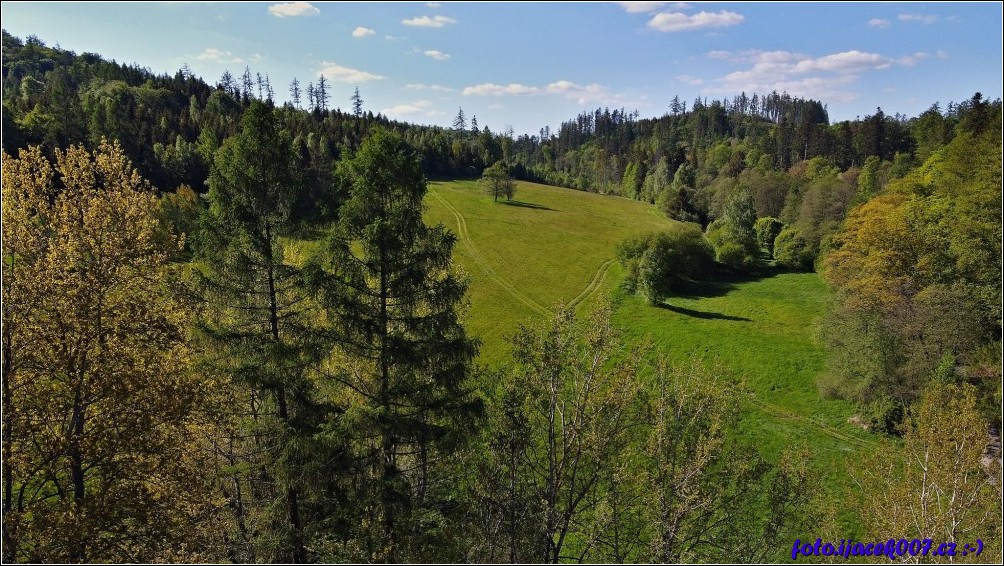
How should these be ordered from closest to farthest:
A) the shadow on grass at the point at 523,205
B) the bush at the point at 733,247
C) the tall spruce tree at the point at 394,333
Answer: the tall spruce tree at the point at 394,333 < the bush at the point at 733,247 < the shadow on grass at the point at 523,205

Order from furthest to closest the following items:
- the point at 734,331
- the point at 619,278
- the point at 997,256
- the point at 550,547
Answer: the point at 619,278 < the point at 734,331 < the point at 997,256 < the point at 550,547

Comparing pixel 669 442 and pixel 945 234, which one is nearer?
pixel 669 442

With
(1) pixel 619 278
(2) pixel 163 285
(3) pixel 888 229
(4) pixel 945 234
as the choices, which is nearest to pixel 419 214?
(2) pixel 163 285

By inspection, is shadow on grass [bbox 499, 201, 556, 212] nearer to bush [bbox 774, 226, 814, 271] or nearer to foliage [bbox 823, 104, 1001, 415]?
bush [bbox 774, 226, 814, 271]

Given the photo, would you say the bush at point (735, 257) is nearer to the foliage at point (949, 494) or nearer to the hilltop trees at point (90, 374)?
the foliage at point (949, 494)

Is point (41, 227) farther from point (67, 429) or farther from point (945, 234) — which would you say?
point (945, 234)

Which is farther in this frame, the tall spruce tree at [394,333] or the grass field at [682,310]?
the grass field at [682,310]

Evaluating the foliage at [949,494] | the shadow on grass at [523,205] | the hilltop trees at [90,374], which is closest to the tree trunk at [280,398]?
the hilltop trees at [90,374]

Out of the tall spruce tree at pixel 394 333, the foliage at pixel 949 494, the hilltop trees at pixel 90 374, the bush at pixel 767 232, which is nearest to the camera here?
the hilltop trees at pixel 90 374
